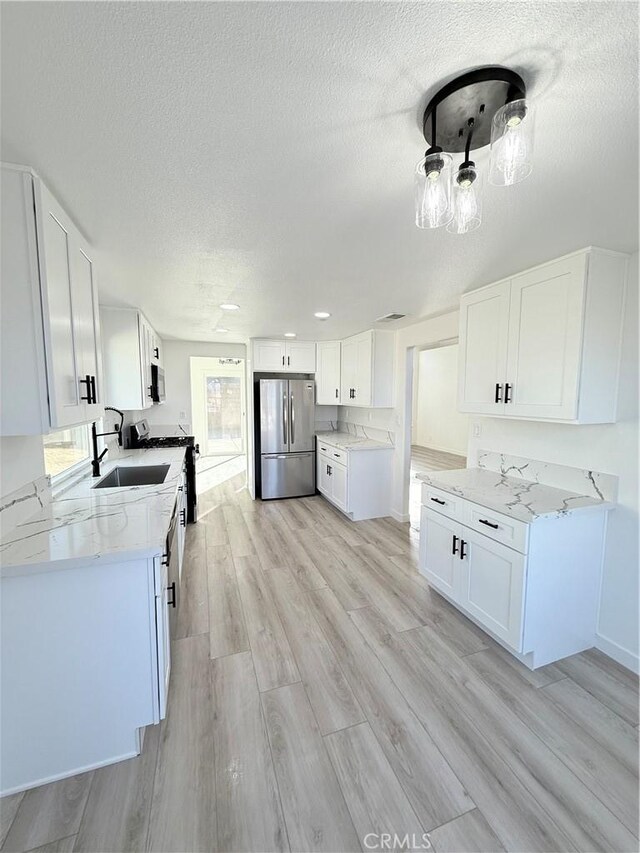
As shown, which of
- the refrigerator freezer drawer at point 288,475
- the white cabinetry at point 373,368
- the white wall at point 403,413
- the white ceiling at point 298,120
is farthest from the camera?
the refrigerator freezer drawer at point 288,475

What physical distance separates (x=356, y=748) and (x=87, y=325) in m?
2.32

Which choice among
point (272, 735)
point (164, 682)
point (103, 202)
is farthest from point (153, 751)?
point (103, 202)

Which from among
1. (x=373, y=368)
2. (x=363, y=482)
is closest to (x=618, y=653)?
(x=363, y=482)

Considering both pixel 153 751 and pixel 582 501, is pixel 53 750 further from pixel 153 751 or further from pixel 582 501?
pixel 582 501

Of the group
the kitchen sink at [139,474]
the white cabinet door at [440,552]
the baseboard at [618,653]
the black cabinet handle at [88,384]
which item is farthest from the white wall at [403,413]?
the black cabinet handle at [88,384]

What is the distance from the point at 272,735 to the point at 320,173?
7.54 feet

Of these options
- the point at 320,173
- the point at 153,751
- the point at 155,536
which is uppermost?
the point at 320,173

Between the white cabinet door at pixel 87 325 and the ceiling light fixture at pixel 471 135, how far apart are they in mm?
1500

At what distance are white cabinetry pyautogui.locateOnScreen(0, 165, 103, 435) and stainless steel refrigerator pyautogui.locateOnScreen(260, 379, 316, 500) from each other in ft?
10.6

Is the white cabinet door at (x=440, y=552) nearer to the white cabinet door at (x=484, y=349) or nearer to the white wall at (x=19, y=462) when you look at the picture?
the white cabinet door at (x=484, y=349)

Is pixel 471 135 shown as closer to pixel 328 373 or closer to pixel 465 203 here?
pixel 465 203

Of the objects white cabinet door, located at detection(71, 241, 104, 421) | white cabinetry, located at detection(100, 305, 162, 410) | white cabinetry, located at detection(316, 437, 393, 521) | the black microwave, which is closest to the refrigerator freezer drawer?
white cabinetry, located at detection(316, 437, 393, 521)

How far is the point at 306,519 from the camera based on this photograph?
4109mm

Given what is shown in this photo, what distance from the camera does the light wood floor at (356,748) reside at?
1.18 metres
